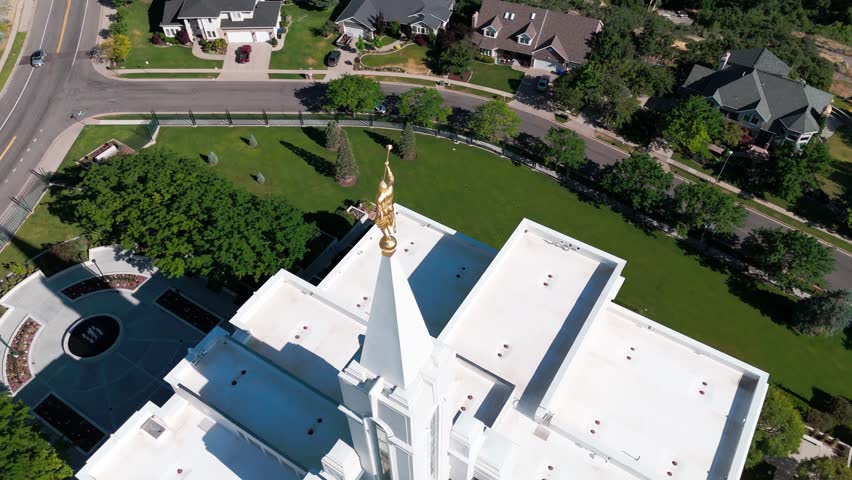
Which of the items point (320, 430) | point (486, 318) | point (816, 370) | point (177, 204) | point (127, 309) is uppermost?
point (177, 204)

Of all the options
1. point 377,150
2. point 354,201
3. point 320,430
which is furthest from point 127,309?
point 377,150

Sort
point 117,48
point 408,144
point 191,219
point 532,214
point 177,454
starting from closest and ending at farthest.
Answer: point 177,454 → point 191,219 → point 532,214 → point 408,144 → point 117,48

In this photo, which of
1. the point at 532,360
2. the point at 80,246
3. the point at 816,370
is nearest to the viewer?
the point at 532,360

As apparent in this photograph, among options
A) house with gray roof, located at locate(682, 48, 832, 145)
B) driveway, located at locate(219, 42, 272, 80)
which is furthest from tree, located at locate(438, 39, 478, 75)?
house with gray roof, located at locate(682, 48, 832, 145)

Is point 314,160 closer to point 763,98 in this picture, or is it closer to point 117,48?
point 117,48

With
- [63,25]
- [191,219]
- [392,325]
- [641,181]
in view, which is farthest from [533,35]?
[63,25]

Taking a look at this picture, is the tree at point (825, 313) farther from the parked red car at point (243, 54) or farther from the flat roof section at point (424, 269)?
the parked red car at point (243, 54)

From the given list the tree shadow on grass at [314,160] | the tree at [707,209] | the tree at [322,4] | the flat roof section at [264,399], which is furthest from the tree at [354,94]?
the flat roof section at [264,399]

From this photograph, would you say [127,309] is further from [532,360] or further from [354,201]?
[532,360]
